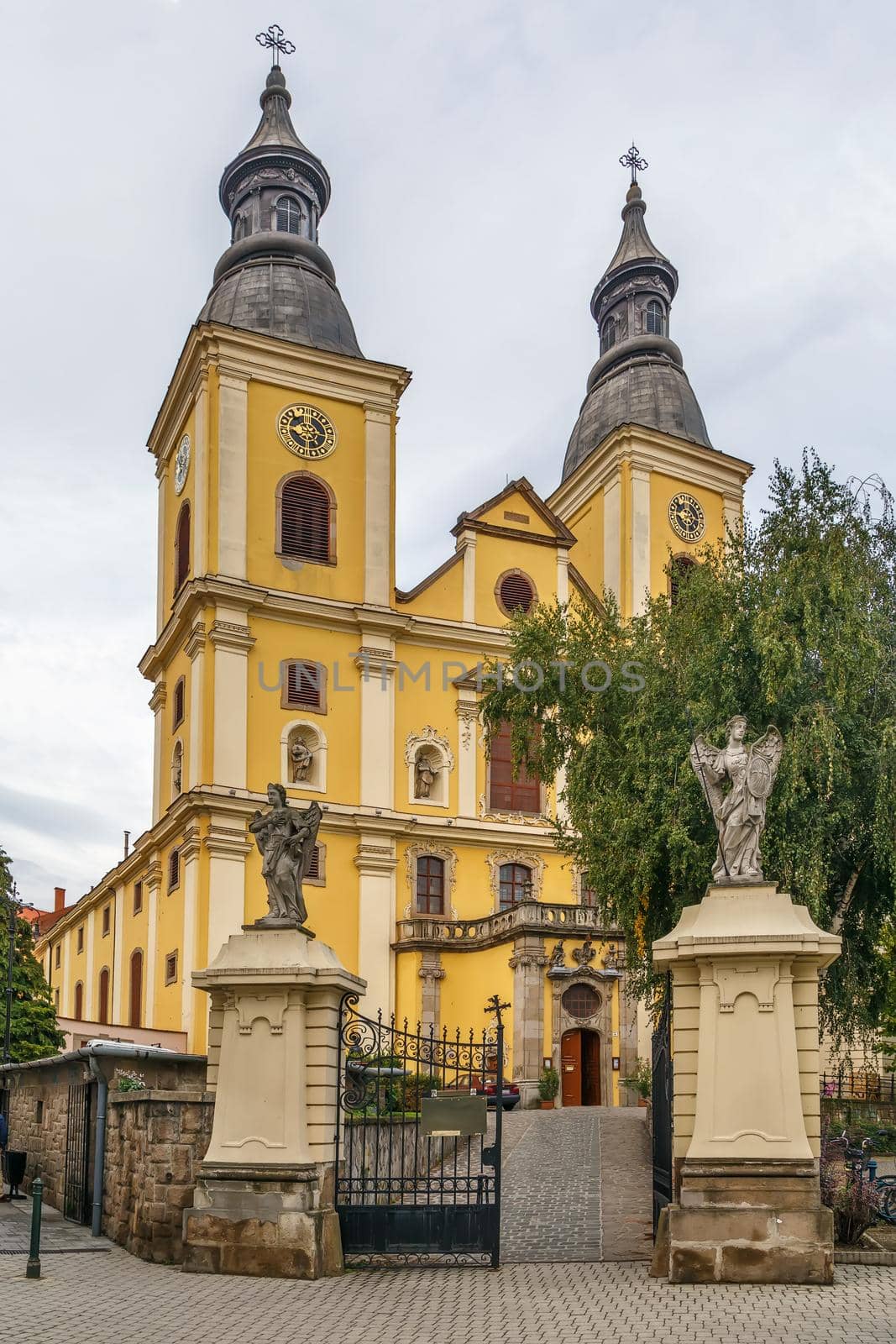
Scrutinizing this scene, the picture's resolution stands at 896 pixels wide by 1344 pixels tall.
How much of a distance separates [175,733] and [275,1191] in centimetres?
2501

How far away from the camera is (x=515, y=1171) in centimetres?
2219

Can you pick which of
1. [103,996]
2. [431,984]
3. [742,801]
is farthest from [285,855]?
[103,996]

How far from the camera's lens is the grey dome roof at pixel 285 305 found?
132 feet

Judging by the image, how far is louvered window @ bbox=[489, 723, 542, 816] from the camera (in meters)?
38.8

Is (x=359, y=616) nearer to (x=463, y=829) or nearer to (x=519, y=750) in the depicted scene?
(x=463, y=829)

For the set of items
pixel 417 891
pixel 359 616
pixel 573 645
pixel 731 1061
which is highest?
pixel 359 616

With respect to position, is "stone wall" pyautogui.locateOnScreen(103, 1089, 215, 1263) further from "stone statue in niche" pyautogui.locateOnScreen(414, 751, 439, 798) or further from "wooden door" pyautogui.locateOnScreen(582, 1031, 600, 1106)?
"stone statue in niche" pyautogui.locateOnScreen(414, 751, 439, 798)

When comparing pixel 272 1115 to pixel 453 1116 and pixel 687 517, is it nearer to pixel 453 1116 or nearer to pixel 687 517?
pixel 453 1116

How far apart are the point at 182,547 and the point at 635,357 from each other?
59.6ft

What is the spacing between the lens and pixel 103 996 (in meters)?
47.0

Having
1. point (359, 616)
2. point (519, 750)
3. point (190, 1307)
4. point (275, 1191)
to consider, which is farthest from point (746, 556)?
point (359, 616)

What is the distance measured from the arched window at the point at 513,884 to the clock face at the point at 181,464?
42.4ft

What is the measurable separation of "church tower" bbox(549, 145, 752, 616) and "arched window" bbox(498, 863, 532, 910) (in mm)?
8140

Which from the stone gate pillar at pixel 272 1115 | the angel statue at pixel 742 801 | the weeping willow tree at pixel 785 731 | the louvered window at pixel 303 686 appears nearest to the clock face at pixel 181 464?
the louvered window at pixel 303 686
